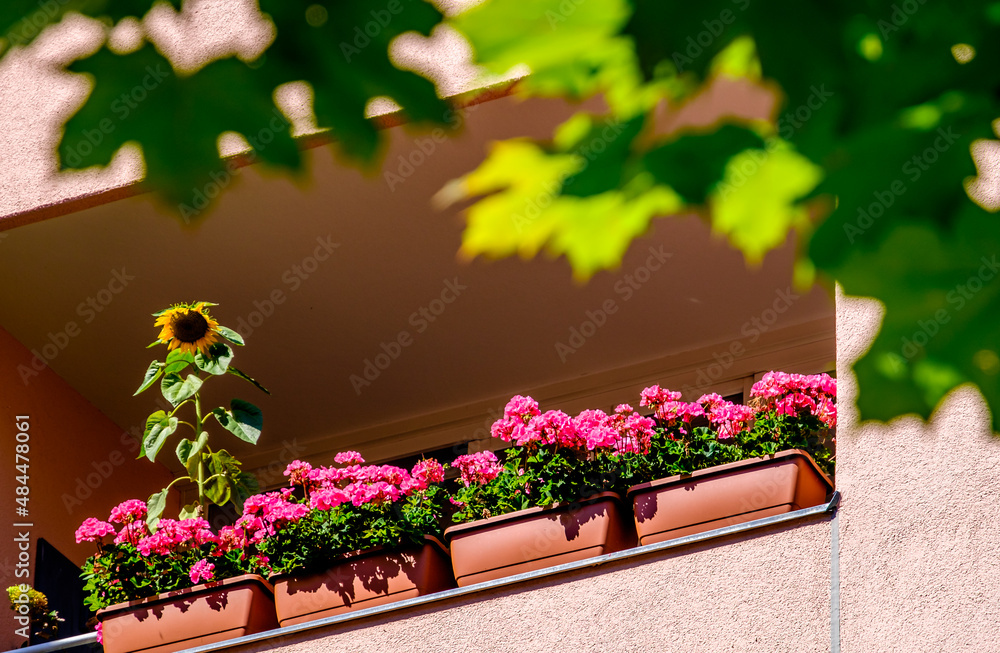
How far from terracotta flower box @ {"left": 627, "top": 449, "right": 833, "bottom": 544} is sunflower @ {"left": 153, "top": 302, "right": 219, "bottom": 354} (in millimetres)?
2115

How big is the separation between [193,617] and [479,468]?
1217 millimetres

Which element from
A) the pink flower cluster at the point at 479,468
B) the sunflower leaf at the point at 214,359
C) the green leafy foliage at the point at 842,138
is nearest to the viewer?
the green leafy foliage at the point at 842,138

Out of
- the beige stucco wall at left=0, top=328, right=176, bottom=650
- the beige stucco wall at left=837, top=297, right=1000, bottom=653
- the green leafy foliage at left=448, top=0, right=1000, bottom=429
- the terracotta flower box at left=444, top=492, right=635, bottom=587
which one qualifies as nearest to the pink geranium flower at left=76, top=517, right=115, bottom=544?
the beige stucco wall at left=0, top=328, right=176, bottom=650

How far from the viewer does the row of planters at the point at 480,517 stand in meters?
4.32

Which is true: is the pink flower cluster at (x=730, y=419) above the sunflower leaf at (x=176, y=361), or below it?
below

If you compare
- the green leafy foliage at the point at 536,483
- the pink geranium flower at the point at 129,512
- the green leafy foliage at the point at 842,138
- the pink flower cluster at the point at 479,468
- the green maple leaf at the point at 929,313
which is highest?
the pink geranium flower at the point at 129,512

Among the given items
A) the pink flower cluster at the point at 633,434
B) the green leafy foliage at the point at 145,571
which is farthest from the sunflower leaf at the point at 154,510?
the pink flower cluster at the point at 633,434

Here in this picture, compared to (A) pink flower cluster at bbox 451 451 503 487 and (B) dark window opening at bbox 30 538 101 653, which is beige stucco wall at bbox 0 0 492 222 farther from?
(B) dark window opening at bbox 30 538 101 653

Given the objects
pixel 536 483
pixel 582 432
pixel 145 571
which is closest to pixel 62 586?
pixel 145 571

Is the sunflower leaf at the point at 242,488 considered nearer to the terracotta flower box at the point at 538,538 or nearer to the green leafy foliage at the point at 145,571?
the green leafy foliage at the point at 145,571

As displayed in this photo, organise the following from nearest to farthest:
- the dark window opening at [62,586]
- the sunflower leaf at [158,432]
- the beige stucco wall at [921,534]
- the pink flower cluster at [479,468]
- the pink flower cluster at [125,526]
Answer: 1. the beige stucco wall at [921,534]
2. the pink flower cluster at [479,468]
3. the pink flower cluster at [125,526]
4. the sunflower leaf at [158,432]
5. the dark window opening at [62,586]

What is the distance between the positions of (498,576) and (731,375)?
8.80 feet

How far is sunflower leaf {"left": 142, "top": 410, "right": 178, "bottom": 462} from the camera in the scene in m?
5.13

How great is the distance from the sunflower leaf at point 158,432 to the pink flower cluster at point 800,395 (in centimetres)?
244
